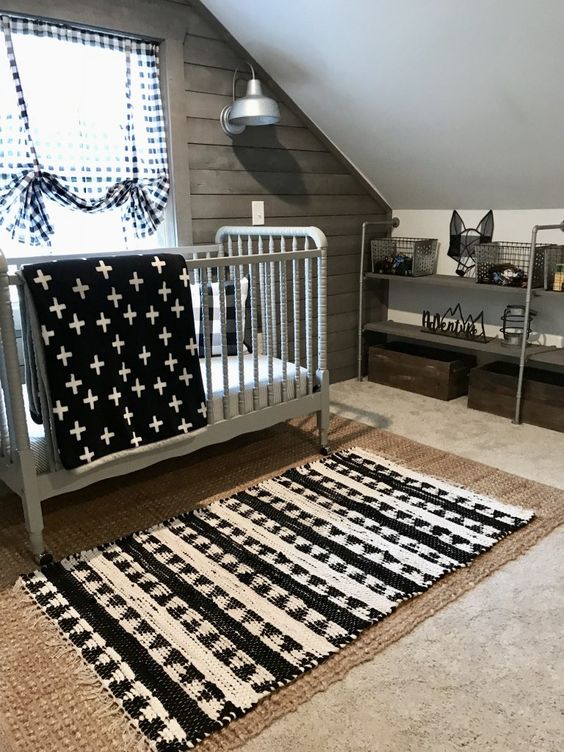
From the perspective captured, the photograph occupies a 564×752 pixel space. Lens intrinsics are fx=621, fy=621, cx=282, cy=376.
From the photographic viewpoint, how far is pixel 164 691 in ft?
4.62

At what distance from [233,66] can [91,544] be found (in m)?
2.27

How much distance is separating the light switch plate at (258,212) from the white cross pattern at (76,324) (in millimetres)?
1562

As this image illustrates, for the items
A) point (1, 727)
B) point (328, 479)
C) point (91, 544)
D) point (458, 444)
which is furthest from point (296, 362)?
point (1, 727)

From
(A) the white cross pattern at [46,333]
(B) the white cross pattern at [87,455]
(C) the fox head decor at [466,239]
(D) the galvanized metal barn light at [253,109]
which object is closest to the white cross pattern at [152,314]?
(A) the white cross pattern at [46,333]

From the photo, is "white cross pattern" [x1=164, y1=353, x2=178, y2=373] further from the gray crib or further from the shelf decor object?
the shelf decor object

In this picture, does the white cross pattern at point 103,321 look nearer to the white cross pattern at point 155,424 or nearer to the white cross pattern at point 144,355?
the white cross pattern at point 144,355

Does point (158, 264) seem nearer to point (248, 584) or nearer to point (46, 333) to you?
point (46, 333)

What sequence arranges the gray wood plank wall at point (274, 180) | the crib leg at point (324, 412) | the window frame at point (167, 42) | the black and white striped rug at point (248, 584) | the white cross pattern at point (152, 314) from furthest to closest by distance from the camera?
the gray wood plank wall at point (274, 180)
the crib leg at point (324, 412)
the window frame at point (167, 42)
the white cross pattern at point (152, 314)
the black and white striped rug at point (248, 584)

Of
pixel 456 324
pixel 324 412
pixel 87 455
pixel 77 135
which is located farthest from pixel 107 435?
pixel 456 324

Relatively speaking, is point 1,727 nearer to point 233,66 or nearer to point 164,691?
point 164,691

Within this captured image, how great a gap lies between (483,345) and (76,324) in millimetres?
2129

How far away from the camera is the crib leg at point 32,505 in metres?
1.83

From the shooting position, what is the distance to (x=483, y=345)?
10.4 ft

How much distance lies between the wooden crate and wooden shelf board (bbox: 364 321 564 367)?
0.08m
